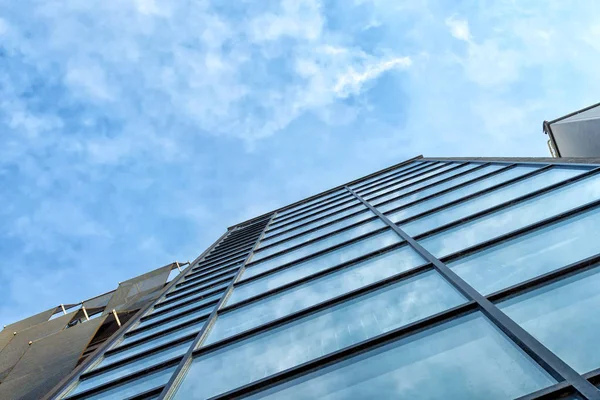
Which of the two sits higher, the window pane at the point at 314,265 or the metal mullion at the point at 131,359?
the window pane at the point at 314,265

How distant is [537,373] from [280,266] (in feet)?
23.2

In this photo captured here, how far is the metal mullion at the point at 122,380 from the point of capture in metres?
6.61

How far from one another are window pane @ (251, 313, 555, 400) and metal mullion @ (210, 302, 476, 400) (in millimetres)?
77

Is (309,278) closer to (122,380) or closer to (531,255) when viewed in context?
(122,380)

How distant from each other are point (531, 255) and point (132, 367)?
5781 millimetres

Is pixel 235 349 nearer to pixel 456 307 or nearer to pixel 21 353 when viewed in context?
pixel 456 307

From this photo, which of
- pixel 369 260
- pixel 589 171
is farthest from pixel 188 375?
pixel 589 171

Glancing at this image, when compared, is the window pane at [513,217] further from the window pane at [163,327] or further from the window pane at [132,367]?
the window pane at [163,327]

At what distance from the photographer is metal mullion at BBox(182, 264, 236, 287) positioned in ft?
41.9

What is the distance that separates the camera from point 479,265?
5.39 m

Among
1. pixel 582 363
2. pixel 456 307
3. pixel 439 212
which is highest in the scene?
pixel 439 212

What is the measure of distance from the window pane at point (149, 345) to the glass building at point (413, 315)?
0.13ft

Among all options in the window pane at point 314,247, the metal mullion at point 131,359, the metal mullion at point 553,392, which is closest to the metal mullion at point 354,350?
the metal mullion at point 553,392

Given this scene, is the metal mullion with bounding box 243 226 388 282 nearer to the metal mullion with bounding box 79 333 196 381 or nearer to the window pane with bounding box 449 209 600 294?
the metal mullion with bounding box 79 333 196 381
